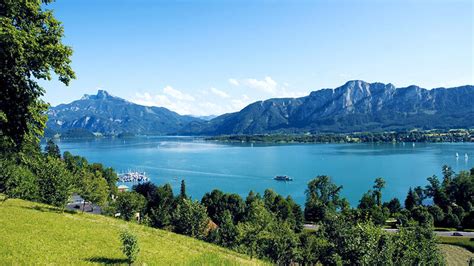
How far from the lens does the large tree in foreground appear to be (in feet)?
41.6

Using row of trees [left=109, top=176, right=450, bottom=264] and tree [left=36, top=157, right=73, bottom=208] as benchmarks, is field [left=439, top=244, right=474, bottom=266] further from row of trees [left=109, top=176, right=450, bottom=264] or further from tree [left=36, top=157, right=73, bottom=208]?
tree [left=36, top=157, right=73, bottom=208]

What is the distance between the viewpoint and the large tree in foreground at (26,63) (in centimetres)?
1267

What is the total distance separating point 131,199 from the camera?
59375mm

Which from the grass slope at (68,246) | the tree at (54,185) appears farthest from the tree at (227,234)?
the grass slope at (68,246)

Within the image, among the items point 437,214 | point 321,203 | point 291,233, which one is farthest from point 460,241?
point 291,233

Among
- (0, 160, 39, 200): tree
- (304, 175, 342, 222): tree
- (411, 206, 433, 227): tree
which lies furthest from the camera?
(304, 175, 342, 222): tree

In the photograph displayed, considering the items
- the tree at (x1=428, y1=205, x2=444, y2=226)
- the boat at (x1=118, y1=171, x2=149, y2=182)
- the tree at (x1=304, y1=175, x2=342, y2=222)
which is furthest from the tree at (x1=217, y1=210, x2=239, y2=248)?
the boat at (x1=118, y1=171, x2=149, y2=182)

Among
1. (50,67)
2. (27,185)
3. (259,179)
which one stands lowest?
(259,179)

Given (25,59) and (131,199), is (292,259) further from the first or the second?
(25,59)

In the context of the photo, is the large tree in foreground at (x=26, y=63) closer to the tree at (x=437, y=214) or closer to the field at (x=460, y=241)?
the field at (x=460, y=241)

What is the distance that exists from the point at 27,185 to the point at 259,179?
95.5m

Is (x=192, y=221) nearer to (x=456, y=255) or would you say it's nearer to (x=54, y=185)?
(x=54, y=185)

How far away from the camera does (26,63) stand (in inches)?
519

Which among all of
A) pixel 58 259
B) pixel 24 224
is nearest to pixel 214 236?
pixel 24 224
